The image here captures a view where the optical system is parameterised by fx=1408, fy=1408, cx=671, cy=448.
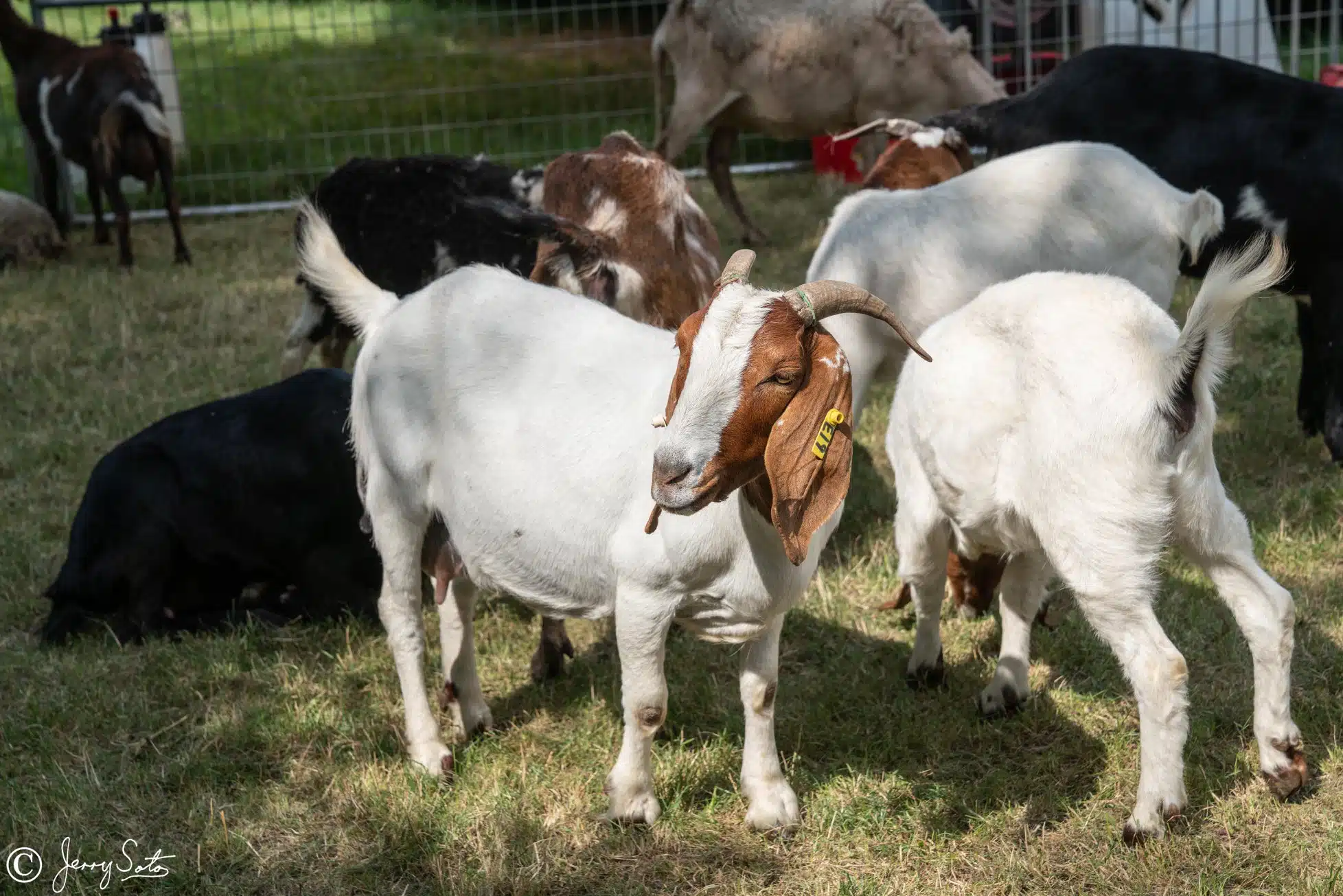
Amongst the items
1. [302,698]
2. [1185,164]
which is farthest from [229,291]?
[1185,164]

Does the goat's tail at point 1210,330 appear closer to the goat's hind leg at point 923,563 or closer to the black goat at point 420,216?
the goat's hind leg at point 923,563

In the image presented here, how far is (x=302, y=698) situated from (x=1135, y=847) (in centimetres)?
232

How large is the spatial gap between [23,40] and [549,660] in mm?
7711

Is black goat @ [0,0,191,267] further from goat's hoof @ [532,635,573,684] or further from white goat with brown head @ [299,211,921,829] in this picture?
goat's hoof @ [532,635,573,684]

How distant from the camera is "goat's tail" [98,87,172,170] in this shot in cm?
883

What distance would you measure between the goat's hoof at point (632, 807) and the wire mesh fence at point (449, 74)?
775 centimetres

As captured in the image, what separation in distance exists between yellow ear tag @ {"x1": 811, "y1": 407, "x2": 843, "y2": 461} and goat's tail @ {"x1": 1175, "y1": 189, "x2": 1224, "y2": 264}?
7.58 feet

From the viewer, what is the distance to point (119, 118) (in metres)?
8.88

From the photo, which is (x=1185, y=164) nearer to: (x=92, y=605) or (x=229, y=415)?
(x=229, y=415)

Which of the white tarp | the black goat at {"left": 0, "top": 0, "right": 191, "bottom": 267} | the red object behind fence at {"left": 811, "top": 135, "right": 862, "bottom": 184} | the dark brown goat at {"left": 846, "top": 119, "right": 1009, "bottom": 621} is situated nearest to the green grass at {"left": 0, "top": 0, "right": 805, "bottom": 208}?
the red object behind fence at {"left": 811, "top": 135, "right": 862, "bottom": 184}

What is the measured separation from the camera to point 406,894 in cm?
318

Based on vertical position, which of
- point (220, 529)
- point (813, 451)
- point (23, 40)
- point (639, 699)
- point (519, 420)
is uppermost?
point (23, 40)

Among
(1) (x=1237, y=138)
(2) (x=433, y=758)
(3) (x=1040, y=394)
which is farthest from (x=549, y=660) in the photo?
(1) (x=1237, y=138)

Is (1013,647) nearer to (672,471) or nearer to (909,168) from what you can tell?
(672,471)
